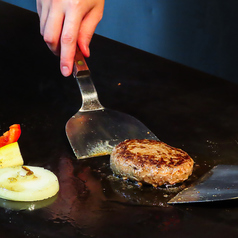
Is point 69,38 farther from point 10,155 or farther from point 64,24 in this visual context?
point 10,155

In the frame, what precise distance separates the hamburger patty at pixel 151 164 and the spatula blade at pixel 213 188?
0.32ft

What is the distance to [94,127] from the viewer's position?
2.18 metres

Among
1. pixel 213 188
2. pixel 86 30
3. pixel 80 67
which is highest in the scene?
pixel 86 30

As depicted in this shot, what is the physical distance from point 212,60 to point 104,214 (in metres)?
2.81

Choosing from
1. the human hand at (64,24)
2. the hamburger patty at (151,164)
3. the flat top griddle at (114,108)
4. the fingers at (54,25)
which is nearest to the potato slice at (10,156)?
the flat top griddle at (114,108)

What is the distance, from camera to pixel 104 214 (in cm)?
154

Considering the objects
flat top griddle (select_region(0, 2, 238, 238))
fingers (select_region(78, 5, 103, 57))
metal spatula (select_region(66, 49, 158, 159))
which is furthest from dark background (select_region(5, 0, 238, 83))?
metal spatula (select_region(66, 49, 158, 159))

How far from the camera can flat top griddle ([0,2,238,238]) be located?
148 cm

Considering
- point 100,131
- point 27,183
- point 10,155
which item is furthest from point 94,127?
point 27,183

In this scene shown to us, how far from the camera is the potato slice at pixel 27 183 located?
160cm

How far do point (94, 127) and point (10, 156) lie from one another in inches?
19.6

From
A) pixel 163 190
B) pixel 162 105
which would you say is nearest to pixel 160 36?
pixel 162 105

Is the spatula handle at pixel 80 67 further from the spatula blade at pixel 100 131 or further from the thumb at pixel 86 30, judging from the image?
the spatula blade at pixel 100 131

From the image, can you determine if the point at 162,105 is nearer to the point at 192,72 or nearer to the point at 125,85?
the point at 125,85
